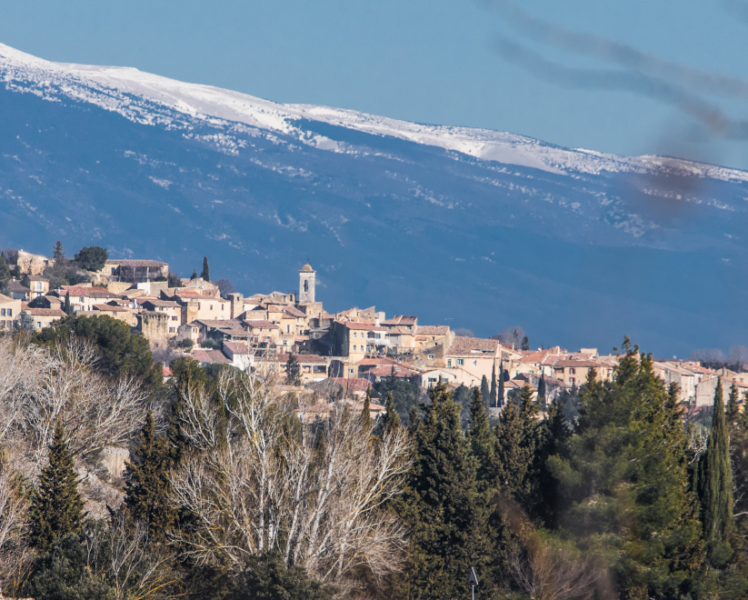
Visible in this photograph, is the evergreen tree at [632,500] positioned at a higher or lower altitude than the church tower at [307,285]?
lower

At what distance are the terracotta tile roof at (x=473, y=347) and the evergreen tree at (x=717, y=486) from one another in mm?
47971

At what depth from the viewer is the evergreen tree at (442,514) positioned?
22.9 meters

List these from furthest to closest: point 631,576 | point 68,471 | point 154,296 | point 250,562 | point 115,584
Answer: point 154,296
point 631,576
point 68,471
point 250,562
point 115,584

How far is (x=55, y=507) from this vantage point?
782 inches

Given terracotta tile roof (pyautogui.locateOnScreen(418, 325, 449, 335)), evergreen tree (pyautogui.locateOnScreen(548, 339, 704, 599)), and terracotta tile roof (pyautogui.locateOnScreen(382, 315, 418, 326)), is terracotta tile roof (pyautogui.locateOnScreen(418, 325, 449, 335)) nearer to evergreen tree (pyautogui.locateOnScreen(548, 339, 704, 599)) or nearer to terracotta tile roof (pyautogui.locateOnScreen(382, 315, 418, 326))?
terracotta tile roof (pyautogui.locateOnScreen(382, 315, 418, 326))

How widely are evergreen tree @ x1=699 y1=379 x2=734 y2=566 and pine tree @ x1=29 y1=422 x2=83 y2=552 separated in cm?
1301

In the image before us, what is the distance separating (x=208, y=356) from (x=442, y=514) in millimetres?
41817

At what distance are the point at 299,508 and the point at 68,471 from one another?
4186 millimetres

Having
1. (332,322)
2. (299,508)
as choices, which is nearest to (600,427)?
(299,508)

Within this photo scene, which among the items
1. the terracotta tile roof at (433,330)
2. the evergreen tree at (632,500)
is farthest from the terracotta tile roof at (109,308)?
the evergreen tree at (632,500)

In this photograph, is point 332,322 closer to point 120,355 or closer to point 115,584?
point 120,355

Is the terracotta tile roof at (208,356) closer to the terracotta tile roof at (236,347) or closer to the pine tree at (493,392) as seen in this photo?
the terracotta tile roof at (236,347)

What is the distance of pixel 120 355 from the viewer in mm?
41500

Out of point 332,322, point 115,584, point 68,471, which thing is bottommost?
point 115,584
